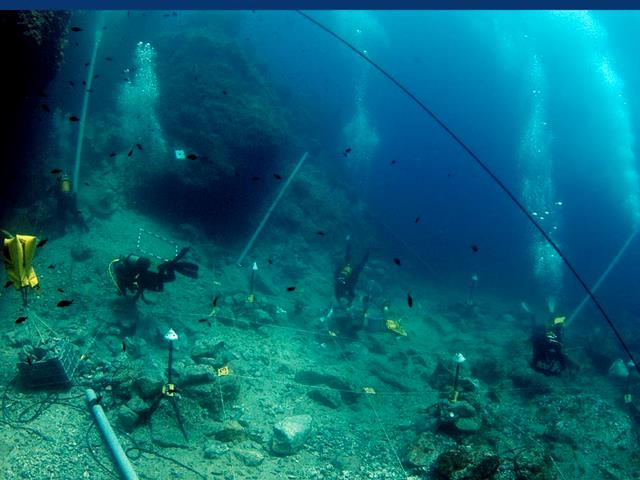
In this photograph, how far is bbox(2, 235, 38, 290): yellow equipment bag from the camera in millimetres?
5316

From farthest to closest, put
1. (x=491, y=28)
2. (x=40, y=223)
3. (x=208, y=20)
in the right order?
(x=491, y=28), (x=208, y=20), (x=40, y=223)

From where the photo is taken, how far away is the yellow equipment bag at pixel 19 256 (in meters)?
5.32

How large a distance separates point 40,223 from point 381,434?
33.0 ft

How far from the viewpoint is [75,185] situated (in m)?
12.8

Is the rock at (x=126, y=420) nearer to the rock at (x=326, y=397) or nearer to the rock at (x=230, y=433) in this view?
the rock at (x=230, y=433)

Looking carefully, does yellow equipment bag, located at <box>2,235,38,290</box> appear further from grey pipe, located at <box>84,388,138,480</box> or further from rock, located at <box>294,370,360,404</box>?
rock, located at <box>294,370,360,404</box>

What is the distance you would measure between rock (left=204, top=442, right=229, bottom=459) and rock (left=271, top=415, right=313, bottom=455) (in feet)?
2.41

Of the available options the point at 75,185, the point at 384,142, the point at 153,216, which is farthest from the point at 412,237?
the point at 384,142

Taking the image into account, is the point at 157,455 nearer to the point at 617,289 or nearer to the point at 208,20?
the point at 208,20

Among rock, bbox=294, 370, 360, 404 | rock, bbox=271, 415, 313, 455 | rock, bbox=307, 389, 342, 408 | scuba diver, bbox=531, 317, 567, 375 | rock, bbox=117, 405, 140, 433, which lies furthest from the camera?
scuba diver, bbox=531, 317, 567, 375

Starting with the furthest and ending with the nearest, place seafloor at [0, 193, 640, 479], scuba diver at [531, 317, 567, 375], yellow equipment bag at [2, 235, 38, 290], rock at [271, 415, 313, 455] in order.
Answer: scuba diver at [531, 317, 567, 375], rock at [271, 415, 313, 455], seafloor at [0, 193, 640, 479], yellow equipment bag at [2, 235, 38, 290]

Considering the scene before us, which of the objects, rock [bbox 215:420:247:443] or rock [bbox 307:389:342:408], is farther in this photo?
rock [bbox 307:389:342:408]

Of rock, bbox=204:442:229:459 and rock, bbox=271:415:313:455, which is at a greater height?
rock, bbox=271:415:313:455

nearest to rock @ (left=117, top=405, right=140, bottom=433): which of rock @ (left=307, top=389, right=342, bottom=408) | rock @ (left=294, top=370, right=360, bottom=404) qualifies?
rock @ (left=307, top=389, right=342, bottom=408)
